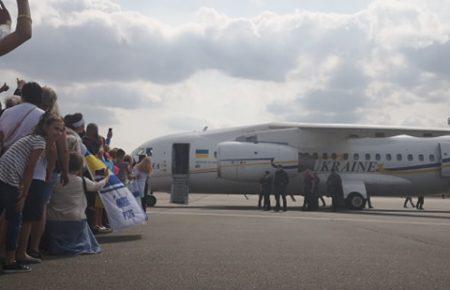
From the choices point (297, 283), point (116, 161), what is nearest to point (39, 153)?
point (297, 283)

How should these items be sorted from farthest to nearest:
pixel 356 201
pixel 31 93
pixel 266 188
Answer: pixel 356 201 → pixel 266 188 → pixel 31 93

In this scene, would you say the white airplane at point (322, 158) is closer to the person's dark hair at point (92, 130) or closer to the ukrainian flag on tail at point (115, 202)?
the person's dark hair at point (92, 130)

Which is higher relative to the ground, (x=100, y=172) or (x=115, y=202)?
(x=100, y=172)

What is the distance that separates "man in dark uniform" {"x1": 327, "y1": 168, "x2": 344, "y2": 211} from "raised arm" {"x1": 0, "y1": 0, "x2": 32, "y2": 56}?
17899 millimetres

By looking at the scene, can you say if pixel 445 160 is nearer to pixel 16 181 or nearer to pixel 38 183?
pixel 38 183

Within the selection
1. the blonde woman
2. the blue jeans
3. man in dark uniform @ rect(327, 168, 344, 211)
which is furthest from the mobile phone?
man in dark uniform @ rect(327, 168, 344, 211)

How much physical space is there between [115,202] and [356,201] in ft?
48.2

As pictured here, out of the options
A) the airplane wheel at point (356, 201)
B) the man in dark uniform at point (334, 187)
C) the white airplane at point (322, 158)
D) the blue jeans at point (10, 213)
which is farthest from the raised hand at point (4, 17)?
the airplane wheel at point (356, 201)

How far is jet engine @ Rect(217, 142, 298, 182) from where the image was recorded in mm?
21172

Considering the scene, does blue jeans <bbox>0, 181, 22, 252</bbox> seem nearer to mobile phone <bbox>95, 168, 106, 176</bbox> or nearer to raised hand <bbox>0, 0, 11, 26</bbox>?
raised hand <bbox>0, 0, 11, 26</bbox>

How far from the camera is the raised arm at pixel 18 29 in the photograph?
12.3ft

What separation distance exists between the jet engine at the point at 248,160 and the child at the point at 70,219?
14.6 meters

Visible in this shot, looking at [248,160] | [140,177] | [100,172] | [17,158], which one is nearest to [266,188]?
[248,160]

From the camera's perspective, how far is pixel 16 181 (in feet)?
16.6
